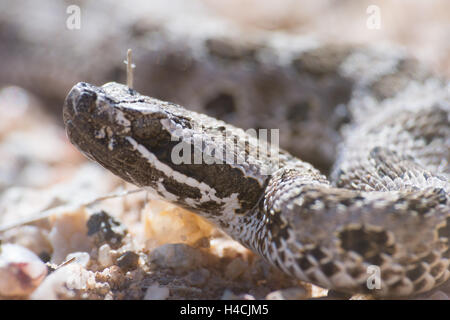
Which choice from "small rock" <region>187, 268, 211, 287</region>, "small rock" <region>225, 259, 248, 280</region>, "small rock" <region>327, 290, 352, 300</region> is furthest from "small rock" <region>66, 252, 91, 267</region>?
"small rock" <region>327, 290, 352, 300</region>

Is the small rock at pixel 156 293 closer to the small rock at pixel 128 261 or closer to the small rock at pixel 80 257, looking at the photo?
the small rock at pixel 128 261

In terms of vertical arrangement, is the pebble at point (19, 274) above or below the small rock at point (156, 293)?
above

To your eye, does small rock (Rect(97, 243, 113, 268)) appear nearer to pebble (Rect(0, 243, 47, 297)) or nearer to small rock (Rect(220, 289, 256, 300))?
pebble (Rect(0, 243, 47, 297))

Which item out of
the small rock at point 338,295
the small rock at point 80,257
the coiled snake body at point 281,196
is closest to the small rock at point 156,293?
the small rock at point 80,257

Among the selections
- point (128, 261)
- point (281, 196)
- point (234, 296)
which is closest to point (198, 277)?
point (234, 296)

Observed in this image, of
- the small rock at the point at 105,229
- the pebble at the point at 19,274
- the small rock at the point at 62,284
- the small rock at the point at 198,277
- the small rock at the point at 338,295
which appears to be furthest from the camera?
the small rock at the point at 105,229

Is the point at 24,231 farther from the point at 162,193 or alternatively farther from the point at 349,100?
the point at 349,100

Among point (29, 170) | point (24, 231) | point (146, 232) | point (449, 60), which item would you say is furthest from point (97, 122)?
point (449, 60)
